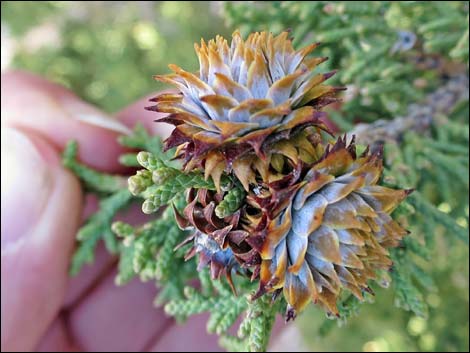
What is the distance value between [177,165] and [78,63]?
3.03m

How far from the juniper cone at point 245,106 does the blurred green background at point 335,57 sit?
0.89 m

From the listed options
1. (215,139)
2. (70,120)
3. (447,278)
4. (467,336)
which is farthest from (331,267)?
(447,278)

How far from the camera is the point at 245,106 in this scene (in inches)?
43.3

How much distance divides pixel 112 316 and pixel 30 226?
3.39 feet

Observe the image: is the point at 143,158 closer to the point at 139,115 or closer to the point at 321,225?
the point at 321,225

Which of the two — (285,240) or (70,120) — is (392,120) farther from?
(70,120)

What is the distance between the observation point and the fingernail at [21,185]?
2.11 meters

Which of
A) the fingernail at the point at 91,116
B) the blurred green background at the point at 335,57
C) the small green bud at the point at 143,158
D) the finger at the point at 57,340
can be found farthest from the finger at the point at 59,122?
the small green bud at the point at 143,158

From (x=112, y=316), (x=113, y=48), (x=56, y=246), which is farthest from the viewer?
(x=113, y=48)

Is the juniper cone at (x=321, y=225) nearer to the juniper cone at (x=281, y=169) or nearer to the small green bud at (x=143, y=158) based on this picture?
the juniper cone at (x=281, y=169)

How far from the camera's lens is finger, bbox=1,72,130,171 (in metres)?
2.48

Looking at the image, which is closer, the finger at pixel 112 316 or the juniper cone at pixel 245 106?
the juniper cone at pixel 245 106

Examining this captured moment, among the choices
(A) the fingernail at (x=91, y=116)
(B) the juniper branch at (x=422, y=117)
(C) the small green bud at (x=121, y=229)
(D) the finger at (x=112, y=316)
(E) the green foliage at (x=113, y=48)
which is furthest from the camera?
(E) the green foliage at (x=113, y=48)

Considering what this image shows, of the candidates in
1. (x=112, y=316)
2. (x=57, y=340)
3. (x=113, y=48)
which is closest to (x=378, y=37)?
(x=112, y=316)
